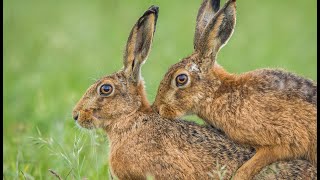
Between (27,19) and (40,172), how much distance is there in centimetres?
1197

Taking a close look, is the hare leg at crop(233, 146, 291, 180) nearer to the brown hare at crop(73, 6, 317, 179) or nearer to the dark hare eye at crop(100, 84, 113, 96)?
the brown hare at crop(73, 6, 317, 179)

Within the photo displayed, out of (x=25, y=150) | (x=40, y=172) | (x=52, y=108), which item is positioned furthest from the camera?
(x=52, y=108)

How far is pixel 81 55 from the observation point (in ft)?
57.3

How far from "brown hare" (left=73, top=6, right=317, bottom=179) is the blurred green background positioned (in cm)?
28

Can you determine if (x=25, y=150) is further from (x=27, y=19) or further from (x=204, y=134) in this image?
(x=27, y=19)

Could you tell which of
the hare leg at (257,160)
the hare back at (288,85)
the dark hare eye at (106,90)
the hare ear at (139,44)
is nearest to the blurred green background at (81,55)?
the dark hare eye at (106,90)

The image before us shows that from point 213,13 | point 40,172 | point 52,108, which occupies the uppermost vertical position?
point 213,13

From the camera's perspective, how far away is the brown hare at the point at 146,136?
28.1 feet

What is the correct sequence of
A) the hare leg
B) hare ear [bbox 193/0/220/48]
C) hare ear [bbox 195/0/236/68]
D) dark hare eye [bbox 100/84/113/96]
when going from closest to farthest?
the hare leg → hare ear [bbox 195/0/236/68] → dark hare eye [bbox 100/84/113/96] → hare ear [bbox 193/0/220/48]

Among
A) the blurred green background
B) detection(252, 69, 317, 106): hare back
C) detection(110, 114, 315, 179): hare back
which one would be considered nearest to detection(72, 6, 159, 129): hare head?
the blurred green background

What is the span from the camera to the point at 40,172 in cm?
984

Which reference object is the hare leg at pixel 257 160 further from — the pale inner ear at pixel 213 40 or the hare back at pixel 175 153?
the pale inner ear at pixel 213 40

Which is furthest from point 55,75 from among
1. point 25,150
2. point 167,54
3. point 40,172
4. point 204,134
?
point 204,134

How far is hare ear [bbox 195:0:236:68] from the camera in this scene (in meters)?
9.18
